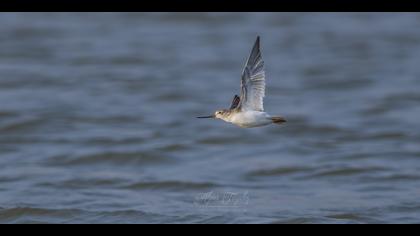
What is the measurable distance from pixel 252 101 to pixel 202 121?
22.4 feet

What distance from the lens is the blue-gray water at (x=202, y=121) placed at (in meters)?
10.5

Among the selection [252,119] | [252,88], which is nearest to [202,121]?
[252,88]

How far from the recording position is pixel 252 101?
7.30 metres

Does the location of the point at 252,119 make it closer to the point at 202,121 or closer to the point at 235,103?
the point at 235,103

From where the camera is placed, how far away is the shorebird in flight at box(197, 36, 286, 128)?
709 centimetres

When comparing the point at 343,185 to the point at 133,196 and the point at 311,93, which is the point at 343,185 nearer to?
the point at 133,196

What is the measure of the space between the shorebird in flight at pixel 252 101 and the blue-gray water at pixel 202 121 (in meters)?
2.59

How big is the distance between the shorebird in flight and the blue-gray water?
2594mm

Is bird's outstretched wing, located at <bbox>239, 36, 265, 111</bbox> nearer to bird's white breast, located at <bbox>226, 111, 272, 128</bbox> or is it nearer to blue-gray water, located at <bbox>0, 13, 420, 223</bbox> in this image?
bird's white breast, located at <bbox>226, 111, 272, 128</bbox>

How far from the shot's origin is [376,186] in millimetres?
11156

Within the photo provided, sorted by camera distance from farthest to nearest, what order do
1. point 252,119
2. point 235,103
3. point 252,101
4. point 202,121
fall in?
1. point 202,121
2. point 235,103
3. point 252,101
4. point 252,119

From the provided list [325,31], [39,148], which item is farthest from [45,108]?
[325,31]

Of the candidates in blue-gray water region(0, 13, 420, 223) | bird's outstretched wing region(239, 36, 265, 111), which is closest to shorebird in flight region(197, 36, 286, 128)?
bird's outstretched wing region(239, 36, 265, 111)

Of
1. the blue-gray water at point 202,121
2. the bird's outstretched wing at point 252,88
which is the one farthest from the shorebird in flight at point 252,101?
the blue-gray water at point 202,121
